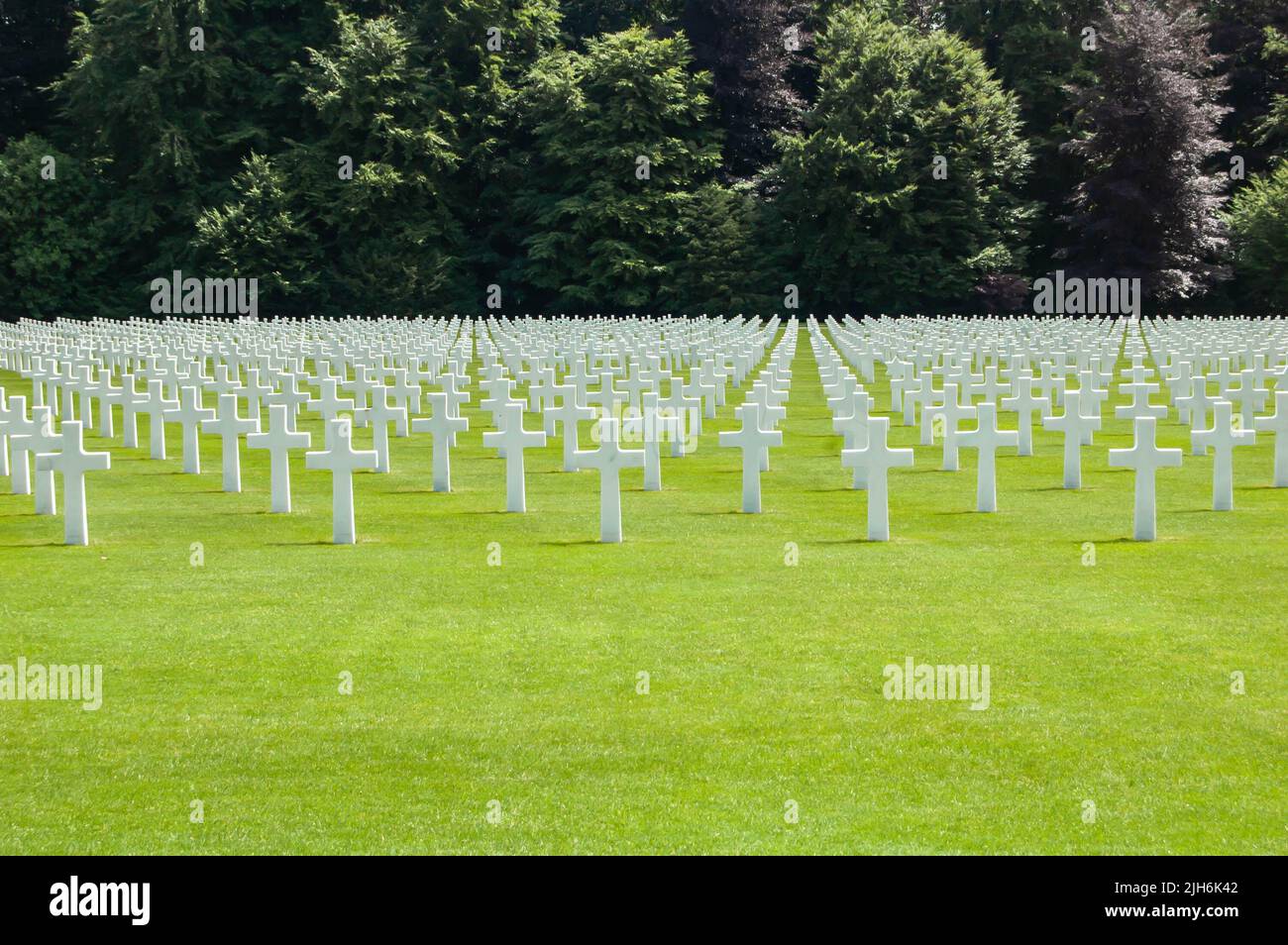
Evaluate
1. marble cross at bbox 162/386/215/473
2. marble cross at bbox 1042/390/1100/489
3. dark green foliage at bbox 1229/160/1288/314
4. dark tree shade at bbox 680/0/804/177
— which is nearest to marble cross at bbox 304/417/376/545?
marble cross at bbox 162/386/215/473

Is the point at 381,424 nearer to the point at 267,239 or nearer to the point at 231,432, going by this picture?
the point at 231,432

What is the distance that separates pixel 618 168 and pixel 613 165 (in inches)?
7.4

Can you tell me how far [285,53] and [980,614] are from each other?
54534 millimetres

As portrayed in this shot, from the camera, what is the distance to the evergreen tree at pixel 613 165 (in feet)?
188

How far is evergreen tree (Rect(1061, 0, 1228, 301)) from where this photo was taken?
55188 millimetres

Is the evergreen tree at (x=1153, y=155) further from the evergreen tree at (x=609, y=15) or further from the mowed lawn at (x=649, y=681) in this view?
the mowed lawn at (x=649, y=681)

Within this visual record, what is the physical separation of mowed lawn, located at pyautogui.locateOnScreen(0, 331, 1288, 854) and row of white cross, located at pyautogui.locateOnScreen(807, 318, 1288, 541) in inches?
22.0

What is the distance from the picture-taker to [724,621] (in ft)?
33.4

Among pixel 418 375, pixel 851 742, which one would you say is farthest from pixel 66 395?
pixel 851 742

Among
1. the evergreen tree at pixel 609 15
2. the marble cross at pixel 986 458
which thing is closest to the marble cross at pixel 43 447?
the marble cross at pixel 986 458

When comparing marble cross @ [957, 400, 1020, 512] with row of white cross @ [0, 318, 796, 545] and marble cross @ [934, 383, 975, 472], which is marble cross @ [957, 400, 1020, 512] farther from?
marble cross @ [934, 383, 975, 472]

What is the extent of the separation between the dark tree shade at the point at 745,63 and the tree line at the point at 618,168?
3.18 feet

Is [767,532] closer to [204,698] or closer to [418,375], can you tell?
[204,698]

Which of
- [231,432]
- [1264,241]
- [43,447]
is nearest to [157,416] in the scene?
[231,432]
